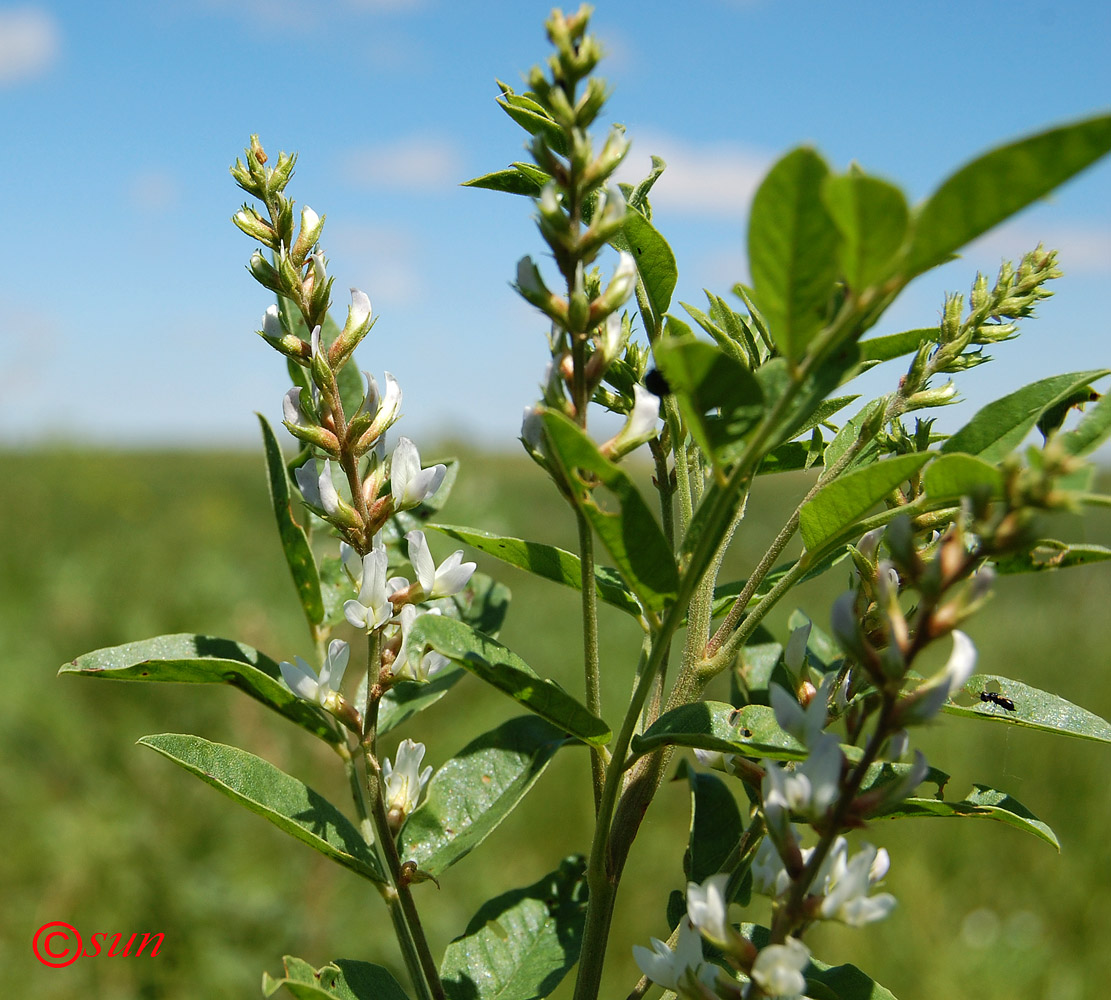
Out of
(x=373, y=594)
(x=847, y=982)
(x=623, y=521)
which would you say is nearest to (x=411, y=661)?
(x=373, y=594)

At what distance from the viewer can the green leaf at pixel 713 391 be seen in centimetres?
61

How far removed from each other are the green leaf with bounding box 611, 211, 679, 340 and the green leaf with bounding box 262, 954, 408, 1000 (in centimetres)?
69

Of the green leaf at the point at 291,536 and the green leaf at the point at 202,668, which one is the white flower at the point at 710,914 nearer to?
the green leaf at the point at 202,668

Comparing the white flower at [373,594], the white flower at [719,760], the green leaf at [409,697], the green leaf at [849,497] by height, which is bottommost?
the green leaf at [409,697]

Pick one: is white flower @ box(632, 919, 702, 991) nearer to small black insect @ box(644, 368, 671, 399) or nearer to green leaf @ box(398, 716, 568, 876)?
green leaf @ box(398, 716, 568, 876)

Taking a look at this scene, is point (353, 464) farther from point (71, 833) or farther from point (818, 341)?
point (71, 833)

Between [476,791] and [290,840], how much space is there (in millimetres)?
4316

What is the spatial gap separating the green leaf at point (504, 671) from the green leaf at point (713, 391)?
9.6 inches

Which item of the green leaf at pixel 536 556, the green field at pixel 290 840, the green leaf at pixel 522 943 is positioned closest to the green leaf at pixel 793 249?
the green leaf at pixel 536 556

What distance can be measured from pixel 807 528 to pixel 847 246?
0.32 meters

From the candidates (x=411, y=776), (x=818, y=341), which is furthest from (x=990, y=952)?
(x=818, y=341)

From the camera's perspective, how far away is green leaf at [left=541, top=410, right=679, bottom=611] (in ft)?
2.15

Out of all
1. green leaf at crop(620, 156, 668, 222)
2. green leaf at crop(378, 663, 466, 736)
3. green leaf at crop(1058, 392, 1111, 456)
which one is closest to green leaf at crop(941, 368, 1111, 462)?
green leaf at crop(1058, 392, 1111, 456)

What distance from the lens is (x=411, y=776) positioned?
0.98 m
